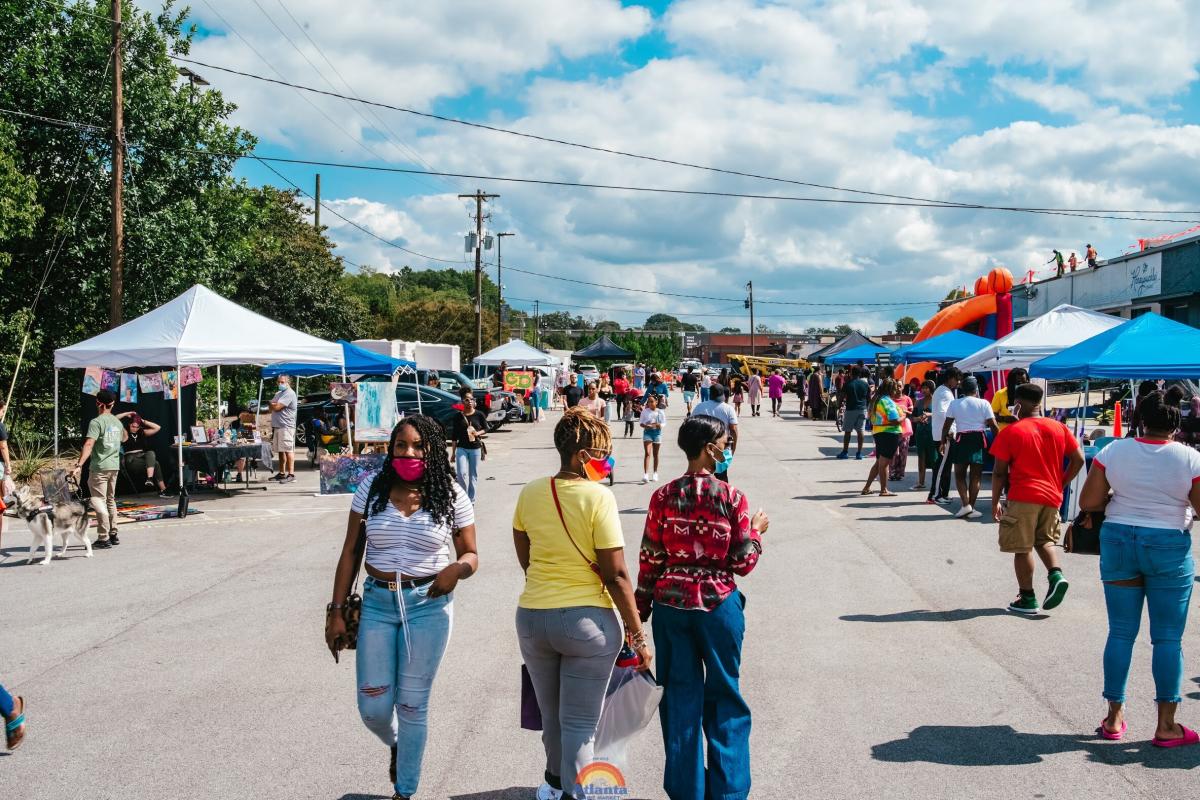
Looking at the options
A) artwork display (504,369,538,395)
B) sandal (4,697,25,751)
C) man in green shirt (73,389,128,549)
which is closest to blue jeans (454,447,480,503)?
man in green shirt (73,389,128,549)

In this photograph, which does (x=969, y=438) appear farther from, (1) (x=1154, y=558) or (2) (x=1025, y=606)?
(1) (x=1154, y=558)

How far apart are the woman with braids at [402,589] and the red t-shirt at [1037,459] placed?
4.92 meters

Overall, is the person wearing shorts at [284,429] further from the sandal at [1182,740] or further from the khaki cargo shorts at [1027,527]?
the sandal at [1182,740]

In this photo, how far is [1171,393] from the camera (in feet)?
28.2

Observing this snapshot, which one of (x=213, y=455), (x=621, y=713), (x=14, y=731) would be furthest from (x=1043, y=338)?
(x=14, y=731)

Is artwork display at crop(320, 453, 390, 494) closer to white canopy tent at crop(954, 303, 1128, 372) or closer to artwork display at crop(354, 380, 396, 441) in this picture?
artwork display at crop(354, 380, 396, 441)

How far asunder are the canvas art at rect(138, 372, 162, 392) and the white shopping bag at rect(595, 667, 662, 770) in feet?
43.9

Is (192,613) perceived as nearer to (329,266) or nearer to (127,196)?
(127,196)

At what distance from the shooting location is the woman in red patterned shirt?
3.92 m

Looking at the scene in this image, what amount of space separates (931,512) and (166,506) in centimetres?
1060

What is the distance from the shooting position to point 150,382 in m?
15.4

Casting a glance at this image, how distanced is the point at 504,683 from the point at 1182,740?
357 centimetres

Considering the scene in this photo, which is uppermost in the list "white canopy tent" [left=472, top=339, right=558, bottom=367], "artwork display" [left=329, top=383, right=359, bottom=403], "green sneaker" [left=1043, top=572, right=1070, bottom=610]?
"white canopy tent" [left=472, top=339, right=558, bottom=367]

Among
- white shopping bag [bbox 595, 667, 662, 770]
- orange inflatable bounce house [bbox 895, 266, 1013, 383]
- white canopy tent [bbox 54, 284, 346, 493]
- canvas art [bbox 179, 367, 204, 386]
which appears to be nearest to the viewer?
white shopping bag [bbox 595, 667, 662, 770]
